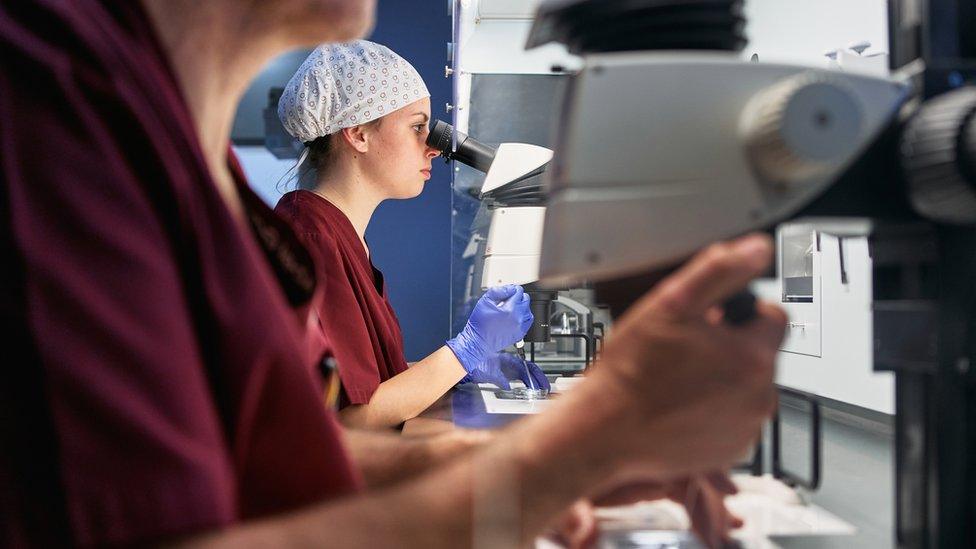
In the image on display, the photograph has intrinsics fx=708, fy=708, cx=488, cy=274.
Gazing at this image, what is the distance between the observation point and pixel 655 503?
1.53 ft

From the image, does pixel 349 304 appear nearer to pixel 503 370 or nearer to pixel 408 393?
pixel 408 393

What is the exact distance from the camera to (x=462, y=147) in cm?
204

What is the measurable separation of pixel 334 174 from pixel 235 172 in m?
1.21

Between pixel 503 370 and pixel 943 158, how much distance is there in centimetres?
194

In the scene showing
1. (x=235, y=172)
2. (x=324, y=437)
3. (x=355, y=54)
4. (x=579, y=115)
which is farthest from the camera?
(x=355, y=54)

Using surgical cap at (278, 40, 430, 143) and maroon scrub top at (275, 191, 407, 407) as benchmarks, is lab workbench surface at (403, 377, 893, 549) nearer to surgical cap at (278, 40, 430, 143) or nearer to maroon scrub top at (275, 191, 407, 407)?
maroon scrub top at (275, 191, 407, 407)

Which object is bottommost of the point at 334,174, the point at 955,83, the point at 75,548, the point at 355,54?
the point at 75,548

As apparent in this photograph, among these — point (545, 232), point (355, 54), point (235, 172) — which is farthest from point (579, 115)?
point (355, 54)

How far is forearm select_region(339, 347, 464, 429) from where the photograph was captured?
1.66m

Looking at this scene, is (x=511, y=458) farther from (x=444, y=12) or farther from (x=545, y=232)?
(x=444, y=12)

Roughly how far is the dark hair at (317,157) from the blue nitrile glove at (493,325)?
603mm

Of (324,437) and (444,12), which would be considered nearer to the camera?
(324,437)

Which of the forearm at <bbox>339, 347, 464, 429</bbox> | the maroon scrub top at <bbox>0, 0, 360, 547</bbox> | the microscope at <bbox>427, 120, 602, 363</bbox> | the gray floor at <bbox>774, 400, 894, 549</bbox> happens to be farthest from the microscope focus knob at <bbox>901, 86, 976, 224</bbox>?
the forearm at <bbox>339, 347, 464, 429</bbox>

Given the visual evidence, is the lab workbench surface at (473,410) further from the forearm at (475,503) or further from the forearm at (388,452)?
the forearm at (475,503)
